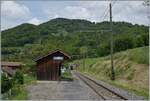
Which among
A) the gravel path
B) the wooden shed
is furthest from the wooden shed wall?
the gravel path

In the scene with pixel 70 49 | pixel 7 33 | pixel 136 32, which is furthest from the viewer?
pixel 70 49

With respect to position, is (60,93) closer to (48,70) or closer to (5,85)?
(5,85)

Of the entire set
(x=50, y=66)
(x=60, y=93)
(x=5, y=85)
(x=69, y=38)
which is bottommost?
(x=60, y=93)

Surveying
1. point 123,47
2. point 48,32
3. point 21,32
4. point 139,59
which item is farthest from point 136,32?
point 139,59

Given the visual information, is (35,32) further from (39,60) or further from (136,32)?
(39,60)

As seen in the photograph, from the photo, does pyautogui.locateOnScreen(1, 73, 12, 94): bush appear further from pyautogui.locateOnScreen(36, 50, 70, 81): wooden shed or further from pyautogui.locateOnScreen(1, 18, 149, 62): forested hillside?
pyautogui.locateOnScreen(1, 18, 149, 62): forested hillside

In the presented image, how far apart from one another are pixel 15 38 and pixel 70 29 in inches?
1075

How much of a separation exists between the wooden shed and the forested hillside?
41.9m

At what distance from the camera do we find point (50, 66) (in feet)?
133

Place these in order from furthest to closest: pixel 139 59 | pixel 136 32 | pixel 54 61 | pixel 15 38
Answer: pixel 136 32 → pixel 15 38 → pixel 139 59 → pixel 54 61

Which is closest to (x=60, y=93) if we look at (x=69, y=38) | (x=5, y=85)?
(x=5, y=85)

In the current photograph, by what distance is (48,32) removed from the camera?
11562 centimetres

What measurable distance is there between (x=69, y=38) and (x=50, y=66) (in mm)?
85378

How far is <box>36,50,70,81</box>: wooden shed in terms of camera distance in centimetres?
4008
